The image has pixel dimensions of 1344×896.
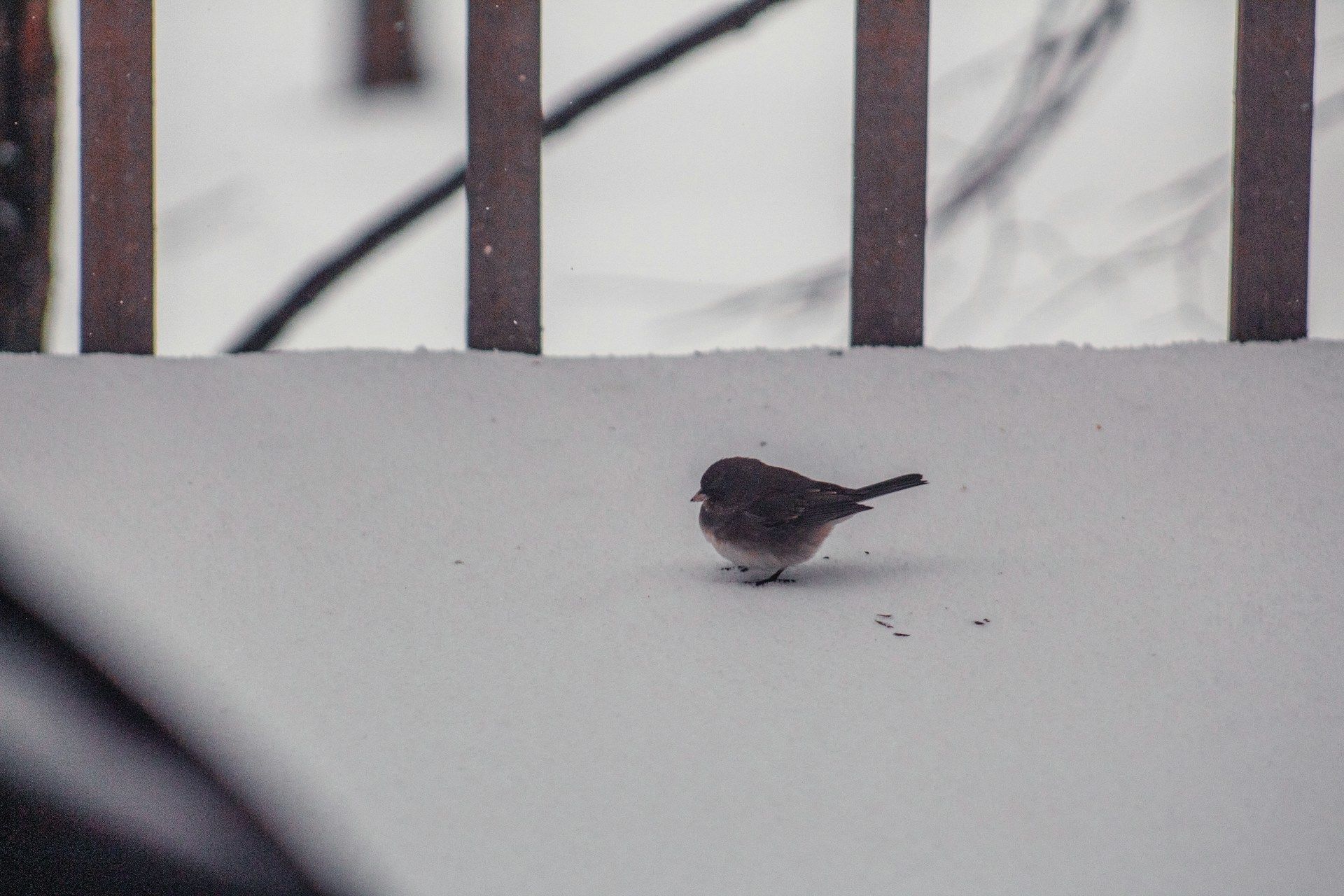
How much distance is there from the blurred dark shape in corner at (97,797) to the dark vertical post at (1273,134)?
326cm

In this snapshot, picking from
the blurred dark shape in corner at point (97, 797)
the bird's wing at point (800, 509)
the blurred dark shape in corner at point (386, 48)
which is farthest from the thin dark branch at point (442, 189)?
the blurred dark shape in corner at point (97, 797)

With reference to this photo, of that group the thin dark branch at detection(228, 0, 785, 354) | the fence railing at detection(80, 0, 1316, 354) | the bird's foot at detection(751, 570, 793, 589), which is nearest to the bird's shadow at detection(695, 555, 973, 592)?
the bird's foot at detection(751, 570, 793, 589)

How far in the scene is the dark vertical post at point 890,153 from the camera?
3100 mm

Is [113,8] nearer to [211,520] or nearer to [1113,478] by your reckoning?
[211,520]

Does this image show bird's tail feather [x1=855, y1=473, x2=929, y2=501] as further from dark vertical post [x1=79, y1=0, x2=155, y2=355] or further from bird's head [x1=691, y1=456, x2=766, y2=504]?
dark vertical post [x1=79, y1=0, x2=155, y2=355]

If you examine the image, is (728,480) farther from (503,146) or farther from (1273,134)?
(1273,134)

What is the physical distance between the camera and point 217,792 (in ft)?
1.45

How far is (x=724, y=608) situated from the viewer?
2.22 metres

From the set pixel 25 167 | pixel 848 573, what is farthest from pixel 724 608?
pixel 25 167

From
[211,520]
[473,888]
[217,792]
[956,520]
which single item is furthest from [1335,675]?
[211,520]

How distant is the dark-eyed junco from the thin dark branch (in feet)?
4.31

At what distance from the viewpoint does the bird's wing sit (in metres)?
2.34

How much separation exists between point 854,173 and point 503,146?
0.90 m

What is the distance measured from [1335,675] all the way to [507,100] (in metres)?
2.22
